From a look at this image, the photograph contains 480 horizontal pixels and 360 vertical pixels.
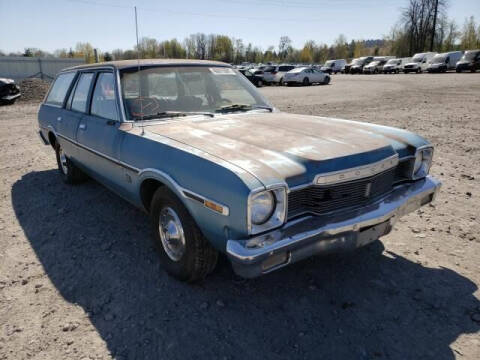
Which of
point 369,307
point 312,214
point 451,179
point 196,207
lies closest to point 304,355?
point 369,307

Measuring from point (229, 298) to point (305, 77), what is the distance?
25994mm

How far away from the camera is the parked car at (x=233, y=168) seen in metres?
2.17

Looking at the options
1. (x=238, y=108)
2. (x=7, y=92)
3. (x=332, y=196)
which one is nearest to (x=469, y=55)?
(x=7, y=92)

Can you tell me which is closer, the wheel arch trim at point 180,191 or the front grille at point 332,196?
the wheel arch trim at point 180,191

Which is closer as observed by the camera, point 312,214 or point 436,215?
point 312,214

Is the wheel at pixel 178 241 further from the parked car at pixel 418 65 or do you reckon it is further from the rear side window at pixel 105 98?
the parked car at pixel 418 65

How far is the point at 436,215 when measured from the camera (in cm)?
393

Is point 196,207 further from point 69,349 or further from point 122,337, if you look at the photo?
point 69,349

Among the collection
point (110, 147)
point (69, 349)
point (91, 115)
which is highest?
point (91, 115)

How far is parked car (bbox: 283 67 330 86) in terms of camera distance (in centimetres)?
2670

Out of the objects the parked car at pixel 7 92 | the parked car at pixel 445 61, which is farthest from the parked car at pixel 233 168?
the parked car at pixel 445 61

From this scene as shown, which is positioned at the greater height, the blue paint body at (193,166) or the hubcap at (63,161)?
the blue paint body at (193,166)

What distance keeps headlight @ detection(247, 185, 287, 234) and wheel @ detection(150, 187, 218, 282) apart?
0.52 meters

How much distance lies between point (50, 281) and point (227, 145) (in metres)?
1.79
